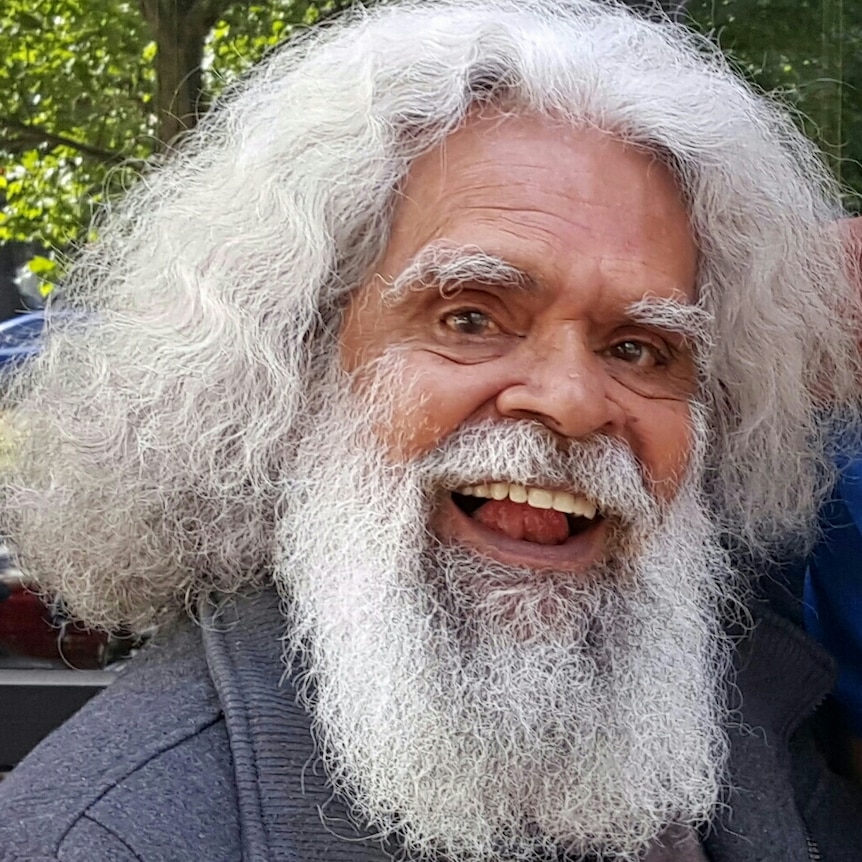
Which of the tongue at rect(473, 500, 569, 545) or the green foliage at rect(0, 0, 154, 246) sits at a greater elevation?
the green foliage at rect(0, 0, 154, 246)

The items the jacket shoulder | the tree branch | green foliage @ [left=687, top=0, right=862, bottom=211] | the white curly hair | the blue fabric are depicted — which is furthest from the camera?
the tree branch

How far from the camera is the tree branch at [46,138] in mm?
2955

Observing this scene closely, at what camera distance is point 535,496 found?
1.40 m

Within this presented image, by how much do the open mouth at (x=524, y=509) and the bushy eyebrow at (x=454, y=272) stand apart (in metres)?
0.27

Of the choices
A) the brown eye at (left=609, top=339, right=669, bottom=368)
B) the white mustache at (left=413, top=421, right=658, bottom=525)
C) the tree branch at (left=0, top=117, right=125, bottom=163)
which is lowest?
the white mustache at (left=413, top=421, right=658, bottom=525)

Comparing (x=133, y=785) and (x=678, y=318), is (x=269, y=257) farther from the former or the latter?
(x=133, y=785)

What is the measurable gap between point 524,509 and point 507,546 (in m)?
0.06

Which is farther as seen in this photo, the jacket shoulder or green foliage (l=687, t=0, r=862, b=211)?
green foliage (l=687, t=0, r=862, b=211)

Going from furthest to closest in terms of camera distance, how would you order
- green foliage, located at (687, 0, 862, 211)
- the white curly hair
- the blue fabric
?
green foliage, located at (687, 0, 862, 211) < the blue fabric < the white curly hair

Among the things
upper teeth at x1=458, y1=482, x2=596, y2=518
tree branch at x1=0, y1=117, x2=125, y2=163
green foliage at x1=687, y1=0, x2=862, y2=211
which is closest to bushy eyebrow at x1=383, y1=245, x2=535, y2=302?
upper teeth at x1=458, y1=482, x2=596, y2=518

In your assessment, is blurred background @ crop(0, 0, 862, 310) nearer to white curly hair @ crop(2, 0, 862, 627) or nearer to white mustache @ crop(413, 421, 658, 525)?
white curly hair @ crop(2, 0, 862, 627)

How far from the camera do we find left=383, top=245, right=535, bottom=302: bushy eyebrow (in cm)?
140

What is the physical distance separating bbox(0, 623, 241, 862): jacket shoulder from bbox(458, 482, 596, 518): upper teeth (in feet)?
1.38

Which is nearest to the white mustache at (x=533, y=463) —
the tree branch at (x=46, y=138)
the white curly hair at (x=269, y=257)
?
the white curly hair at (x=269, y=257)
